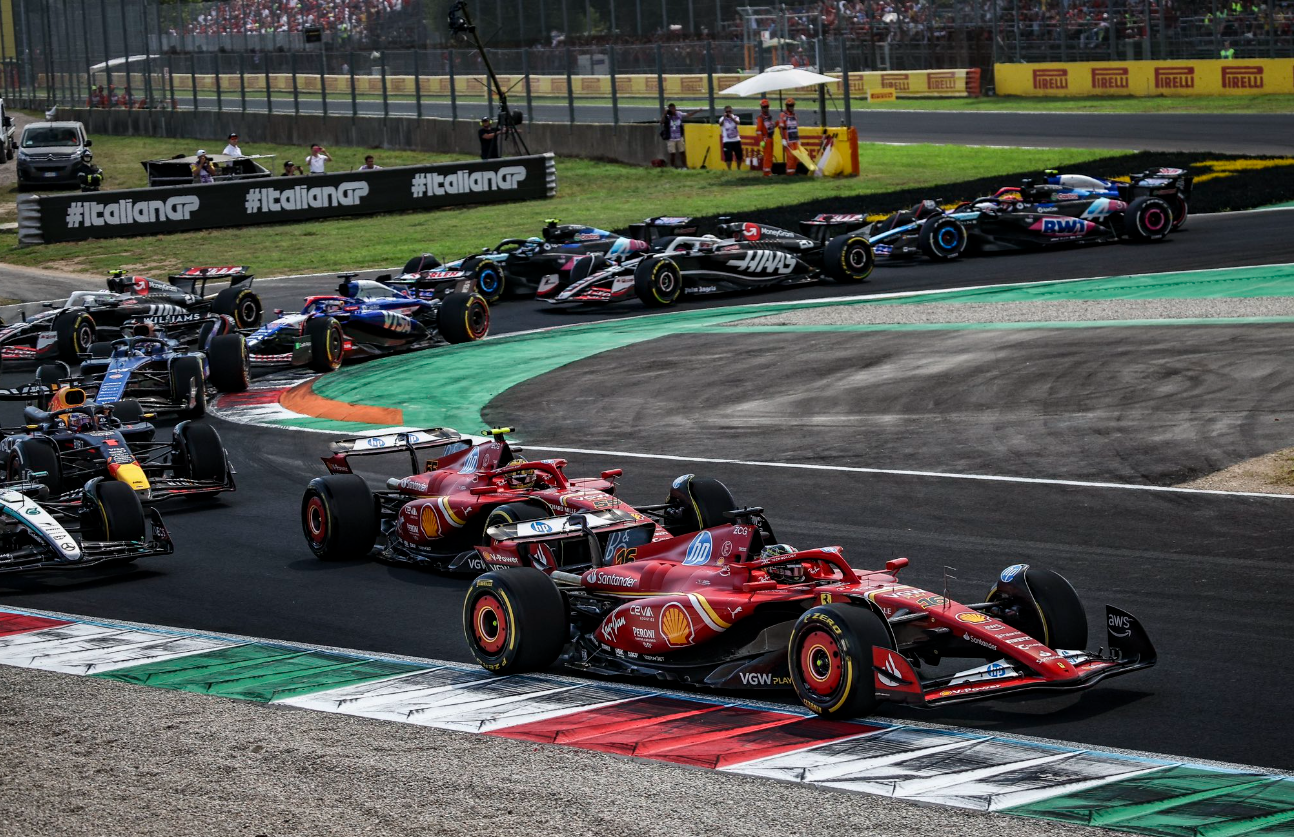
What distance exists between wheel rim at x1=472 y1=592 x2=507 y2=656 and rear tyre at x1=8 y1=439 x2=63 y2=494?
228 inches

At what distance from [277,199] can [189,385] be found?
848 inches

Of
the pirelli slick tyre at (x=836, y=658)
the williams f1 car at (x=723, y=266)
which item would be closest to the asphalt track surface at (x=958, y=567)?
the pirelli slick tyre at (x=836, y=658)

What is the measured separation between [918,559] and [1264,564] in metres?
2.18

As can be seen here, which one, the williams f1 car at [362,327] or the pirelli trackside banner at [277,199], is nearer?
the williams f1 car at [362,327]

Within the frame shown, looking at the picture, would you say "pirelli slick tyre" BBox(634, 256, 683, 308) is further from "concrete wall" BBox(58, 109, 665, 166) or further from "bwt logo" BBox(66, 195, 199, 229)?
"concrete wall" BBox(58, 109, 665, 166)

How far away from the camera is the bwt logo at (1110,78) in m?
53.5

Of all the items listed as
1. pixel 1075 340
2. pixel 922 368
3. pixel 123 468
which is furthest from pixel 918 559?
pixel 1075 340

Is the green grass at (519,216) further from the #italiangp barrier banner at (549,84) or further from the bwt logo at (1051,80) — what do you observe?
the bwt logo at (1051,80)

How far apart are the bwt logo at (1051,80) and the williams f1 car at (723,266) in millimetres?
32117

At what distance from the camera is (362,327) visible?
885 inches

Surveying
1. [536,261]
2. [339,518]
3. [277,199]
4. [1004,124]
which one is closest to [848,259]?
[536,261]

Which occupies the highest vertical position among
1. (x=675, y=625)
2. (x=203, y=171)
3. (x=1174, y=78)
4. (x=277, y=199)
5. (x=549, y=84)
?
(x=549, y=84)

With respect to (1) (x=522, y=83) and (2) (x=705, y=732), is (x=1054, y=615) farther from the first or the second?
→ (1) (x=522, y=83)

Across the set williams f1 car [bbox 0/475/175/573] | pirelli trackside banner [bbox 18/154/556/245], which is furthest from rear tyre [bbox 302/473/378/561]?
pirelli trackside banner [bbox 18/154/556/245]
